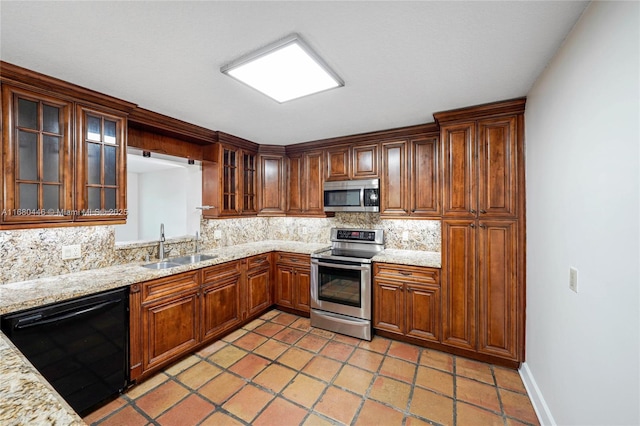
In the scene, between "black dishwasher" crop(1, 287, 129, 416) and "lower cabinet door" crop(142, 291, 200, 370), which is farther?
"lower cabinet door" crop(142, 291, 200, 370)

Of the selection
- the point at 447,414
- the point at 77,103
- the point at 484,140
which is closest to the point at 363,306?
the point at 447,414

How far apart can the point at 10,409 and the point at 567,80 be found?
2.73m

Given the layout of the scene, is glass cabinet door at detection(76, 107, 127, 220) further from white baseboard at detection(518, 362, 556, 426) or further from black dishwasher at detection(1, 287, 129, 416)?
white baseboard at detection(518, 362, 556, 426)

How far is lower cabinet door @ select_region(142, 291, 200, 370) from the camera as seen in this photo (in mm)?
2320

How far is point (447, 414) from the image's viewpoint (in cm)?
195

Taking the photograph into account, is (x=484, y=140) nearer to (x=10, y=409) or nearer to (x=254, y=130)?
(x=254, y=130)

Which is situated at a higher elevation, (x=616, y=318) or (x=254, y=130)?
(x=254, y=130)

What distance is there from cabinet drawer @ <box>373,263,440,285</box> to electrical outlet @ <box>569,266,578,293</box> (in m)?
1.27

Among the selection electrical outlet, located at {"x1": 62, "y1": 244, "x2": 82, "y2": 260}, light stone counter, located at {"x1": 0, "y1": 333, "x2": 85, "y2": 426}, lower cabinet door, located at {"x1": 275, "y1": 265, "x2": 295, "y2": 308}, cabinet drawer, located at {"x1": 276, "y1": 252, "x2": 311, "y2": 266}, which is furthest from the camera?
lower cabinet door, located at {"x1": 275, "y1": 265, "x2": 295, "y2": 308}

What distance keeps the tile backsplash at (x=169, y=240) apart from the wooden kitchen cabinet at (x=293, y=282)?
657 millimetres

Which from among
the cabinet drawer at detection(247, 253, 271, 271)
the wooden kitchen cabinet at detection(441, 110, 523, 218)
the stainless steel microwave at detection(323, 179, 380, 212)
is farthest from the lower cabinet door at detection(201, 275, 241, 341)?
the wooden kitchen cabinet at detection(441, 110, 523, 218)

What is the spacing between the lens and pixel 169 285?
248 centimetres

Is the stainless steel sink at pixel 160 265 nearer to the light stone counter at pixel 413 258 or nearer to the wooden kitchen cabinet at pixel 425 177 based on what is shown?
the light stone counter at pixel 413 258

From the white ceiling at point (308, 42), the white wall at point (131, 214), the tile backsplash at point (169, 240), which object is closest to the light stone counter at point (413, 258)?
the tile backsplash at point (169, 240)
